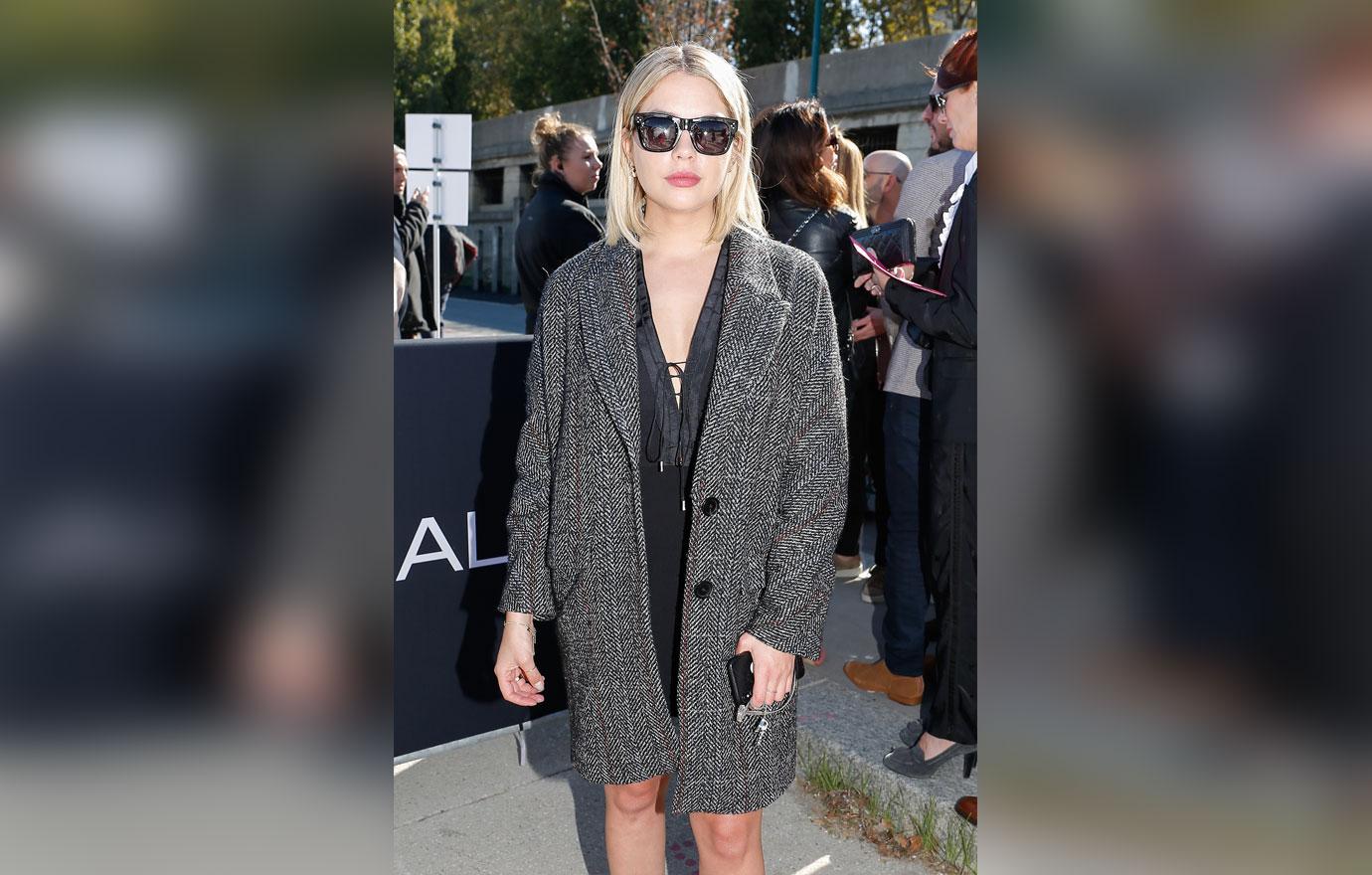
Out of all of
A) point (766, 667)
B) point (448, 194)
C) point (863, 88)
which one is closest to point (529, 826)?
point (766, 667)

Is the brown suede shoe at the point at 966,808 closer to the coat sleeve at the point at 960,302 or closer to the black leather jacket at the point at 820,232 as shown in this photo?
the coat sleeve at the point at 960,302

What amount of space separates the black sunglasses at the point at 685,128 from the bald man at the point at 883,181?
10.5 feet

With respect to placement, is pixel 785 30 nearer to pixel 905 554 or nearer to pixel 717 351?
pixel 905 554

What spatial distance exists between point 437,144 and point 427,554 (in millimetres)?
10851

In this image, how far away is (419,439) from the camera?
3.28m

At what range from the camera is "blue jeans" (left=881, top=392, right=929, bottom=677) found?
3727 mm

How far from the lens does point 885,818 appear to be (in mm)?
3154

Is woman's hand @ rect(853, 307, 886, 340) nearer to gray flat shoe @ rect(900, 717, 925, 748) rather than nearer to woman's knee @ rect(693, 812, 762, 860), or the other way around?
gray flat shoe @ rect(900, 717, 925, 748)

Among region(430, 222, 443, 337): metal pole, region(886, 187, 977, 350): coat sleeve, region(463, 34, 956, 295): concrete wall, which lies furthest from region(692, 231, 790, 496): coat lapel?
region(463, 34, 956, 295): concrete wall

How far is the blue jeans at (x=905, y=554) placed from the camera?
3727mm
